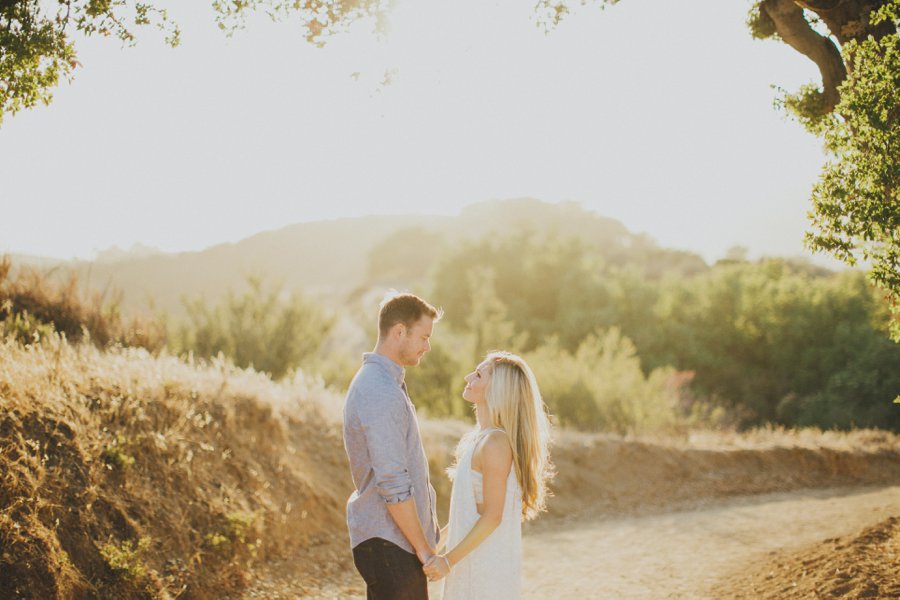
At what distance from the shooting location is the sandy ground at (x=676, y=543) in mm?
6988

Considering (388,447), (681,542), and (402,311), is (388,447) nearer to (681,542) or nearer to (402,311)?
(402,311)

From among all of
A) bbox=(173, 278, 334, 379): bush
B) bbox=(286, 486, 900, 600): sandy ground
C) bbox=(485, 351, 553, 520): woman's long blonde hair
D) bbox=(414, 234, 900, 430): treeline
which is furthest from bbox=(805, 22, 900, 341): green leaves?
bbox=(173, 278, 334, 379): bush

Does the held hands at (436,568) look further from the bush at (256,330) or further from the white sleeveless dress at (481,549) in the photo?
the bush at (256,330)

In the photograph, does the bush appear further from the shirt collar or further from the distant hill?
the distant hill

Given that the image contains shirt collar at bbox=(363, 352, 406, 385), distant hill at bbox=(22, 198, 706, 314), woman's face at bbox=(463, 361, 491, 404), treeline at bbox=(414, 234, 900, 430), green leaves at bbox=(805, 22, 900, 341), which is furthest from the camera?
distant hill at bbox=(22, 198, 706, 314)

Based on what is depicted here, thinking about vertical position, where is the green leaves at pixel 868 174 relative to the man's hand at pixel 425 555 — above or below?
above

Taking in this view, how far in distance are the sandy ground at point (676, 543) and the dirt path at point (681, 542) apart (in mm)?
10

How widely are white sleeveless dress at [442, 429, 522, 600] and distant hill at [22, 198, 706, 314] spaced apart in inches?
1365

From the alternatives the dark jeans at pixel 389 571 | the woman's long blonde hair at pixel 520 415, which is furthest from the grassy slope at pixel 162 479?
the woman's long blonde hair at pixel 520 415

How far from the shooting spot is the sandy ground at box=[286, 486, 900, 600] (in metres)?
6.99

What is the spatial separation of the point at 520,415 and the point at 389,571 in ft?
3.32

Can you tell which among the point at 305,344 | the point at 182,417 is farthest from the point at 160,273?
the point at 182,417

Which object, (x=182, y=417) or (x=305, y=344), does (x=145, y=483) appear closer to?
(x=182, y=417)

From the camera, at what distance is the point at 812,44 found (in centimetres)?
627
